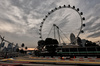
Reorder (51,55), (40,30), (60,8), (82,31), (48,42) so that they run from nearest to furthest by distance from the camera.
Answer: (51,55)
(82,31)
(60,8)
(40,30)
(48,42)


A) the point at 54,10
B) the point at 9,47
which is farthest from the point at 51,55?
the point at 54,10

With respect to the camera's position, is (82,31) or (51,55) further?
(82,31)

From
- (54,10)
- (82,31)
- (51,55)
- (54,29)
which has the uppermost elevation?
(54,10)

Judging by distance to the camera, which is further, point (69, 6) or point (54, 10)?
point (54, 10)

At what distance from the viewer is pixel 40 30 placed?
49.4 meters

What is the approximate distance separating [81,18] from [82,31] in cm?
814

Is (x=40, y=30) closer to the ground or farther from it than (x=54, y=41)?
farther from it

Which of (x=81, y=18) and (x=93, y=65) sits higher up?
(x=81, y=18)

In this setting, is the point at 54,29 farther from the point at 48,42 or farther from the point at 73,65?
the point at 73,65

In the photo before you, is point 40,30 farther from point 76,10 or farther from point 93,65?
point 93,65

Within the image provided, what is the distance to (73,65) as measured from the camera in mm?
9234

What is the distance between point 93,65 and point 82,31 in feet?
104

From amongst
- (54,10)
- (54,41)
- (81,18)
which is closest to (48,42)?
(54,41)

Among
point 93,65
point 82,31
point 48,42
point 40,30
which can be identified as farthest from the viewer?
point 48,42
